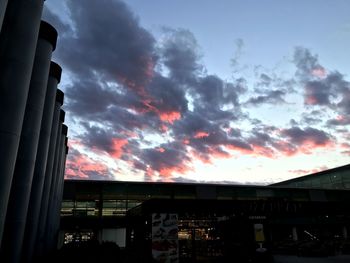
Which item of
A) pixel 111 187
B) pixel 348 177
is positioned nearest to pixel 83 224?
pixel 111 187

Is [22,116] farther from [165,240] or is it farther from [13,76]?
[165,240]

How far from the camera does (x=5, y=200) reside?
1149 cm

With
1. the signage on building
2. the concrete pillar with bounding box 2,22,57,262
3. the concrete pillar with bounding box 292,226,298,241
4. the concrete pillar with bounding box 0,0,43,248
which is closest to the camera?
the concrete pillar with bounding box 0,0,43,248

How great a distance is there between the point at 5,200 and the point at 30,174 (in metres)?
5.84

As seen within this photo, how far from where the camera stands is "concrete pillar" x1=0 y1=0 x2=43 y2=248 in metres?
11.4

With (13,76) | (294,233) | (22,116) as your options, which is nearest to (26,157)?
(22,116)

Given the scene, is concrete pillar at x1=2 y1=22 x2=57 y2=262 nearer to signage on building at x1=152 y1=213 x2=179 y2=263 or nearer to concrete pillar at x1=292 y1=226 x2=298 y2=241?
signage on building at x1=152 y1=213 x2=179 y2=263

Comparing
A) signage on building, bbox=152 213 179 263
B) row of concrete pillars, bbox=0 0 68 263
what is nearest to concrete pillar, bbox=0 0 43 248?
row of concrete pillars, bbox=0 0 68 263

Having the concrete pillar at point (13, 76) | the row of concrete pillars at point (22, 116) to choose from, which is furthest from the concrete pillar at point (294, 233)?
the concrete pillar at point (13, 76)

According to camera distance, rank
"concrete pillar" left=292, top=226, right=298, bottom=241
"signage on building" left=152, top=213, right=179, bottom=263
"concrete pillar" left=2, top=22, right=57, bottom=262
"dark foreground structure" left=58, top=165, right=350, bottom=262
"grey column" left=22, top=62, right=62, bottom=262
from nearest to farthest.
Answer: "signage on building" left=152, top=213, right=179, bottom=263 → "concrete pillar" left=2, top=22, right=57, bottom=262 → "grey column" left=22, top=62, right=62, bottom=262 → "dark foreground structure" left=58, top=165, right=350, bottom=262 → "concrete pillar" left=292, top=226, right=298, bottom=241

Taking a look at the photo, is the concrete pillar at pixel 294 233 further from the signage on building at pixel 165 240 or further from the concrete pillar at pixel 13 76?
the concrete pillar at pixel 13 76

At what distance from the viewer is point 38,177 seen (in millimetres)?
21688

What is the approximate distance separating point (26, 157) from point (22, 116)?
5499mm

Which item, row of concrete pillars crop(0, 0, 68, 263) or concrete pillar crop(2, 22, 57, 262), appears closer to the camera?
row of concrete pillars crop(0, 0, 68, 263)
